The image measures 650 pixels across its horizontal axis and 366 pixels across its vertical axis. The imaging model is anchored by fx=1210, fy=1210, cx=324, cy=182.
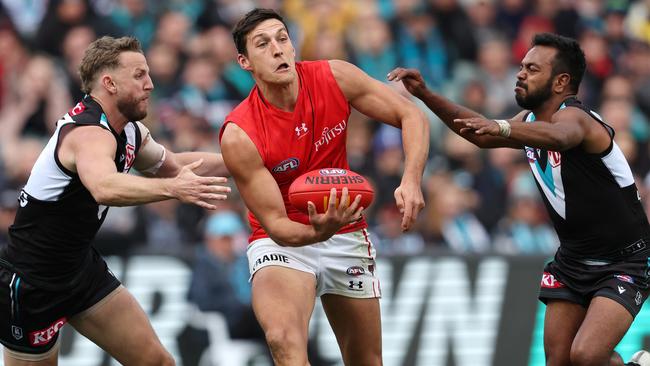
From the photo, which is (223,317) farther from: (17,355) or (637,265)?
(637,265)

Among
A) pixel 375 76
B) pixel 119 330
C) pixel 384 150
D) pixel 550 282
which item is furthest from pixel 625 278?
pixel 375 76

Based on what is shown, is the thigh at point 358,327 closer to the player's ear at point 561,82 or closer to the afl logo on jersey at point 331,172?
the afl logo on jersey at point 331,172

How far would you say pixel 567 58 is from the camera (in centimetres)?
919

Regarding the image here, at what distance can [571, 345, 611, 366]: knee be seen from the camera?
28.4ft

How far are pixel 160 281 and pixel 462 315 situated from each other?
9.92 ft

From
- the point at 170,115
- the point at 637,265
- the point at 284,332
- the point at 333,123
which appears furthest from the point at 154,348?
the point at 170,115

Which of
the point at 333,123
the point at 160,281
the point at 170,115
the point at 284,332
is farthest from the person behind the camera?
the point at 170,115

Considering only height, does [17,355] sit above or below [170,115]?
below

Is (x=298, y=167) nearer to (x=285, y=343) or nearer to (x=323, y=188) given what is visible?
(x=323, y=188)

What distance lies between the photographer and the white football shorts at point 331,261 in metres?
8.78

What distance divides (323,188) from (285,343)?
43.1 inches

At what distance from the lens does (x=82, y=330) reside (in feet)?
29.7

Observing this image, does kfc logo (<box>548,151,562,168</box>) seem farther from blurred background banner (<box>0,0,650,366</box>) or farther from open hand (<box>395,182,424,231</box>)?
blurred background banner (<box>0,0,650,366</box>)

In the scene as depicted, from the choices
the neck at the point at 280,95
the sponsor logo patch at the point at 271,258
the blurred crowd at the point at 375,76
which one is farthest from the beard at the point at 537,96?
the blurred crowd at the point at 375,76
